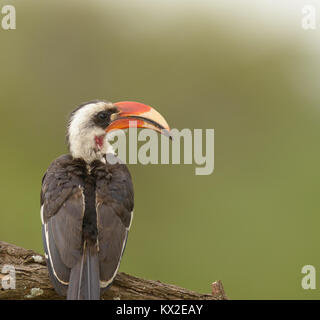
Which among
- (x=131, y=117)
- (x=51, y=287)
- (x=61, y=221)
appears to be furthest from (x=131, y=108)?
(x=51, y=287)

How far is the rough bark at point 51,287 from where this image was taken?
18.4 feet

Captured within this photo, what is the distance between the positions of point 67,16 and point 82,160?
9029mm

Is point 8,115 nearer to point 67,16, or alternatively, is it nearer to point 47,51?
point 47,51

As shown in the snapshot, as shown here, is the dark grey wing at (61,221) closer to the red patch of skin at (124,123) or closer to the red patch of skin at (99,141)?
the red patch of skin at (99,141)

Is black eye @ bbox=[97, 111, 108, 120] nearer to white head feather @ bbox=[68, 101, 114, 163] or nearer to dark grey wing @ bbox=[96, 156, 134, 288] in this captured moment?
white head feather @ bbox=[68, 101, 114, 163]

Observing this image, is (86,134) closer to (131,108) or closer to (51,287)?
(131,108)

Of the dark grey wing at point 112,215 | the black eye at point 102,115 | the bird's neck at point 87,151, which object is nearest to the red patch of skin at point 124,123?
the black eye at point 102,115

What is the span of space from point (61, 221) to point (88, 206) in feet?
0.88

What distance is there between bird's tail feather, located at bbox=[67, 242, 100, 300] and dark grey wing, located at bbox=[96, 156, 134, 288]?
0.08 metres

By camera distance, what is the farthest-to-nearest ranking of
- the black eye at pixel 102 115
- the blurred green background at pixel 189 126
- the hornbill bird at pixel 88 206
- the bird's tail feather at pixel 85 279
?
1. the blurred green background at pixel 189 126
2. the black eye at pixel 102 115
3. the hornbill bird at pixel 88 206
4. the bird's tail feather at pixel 85 279

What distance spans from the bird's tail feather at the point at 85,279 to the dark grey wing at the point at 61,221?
6cm

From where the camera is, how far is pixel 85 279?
17.5 ft

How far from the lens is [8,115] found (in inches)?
543

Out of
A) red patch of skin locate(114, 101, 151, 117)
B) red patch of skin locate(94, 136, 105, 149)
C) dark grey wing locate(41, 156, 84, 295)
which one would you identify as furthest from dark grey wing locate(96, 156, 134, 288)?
red patch of skin locate(114, 101, 151, 117)
